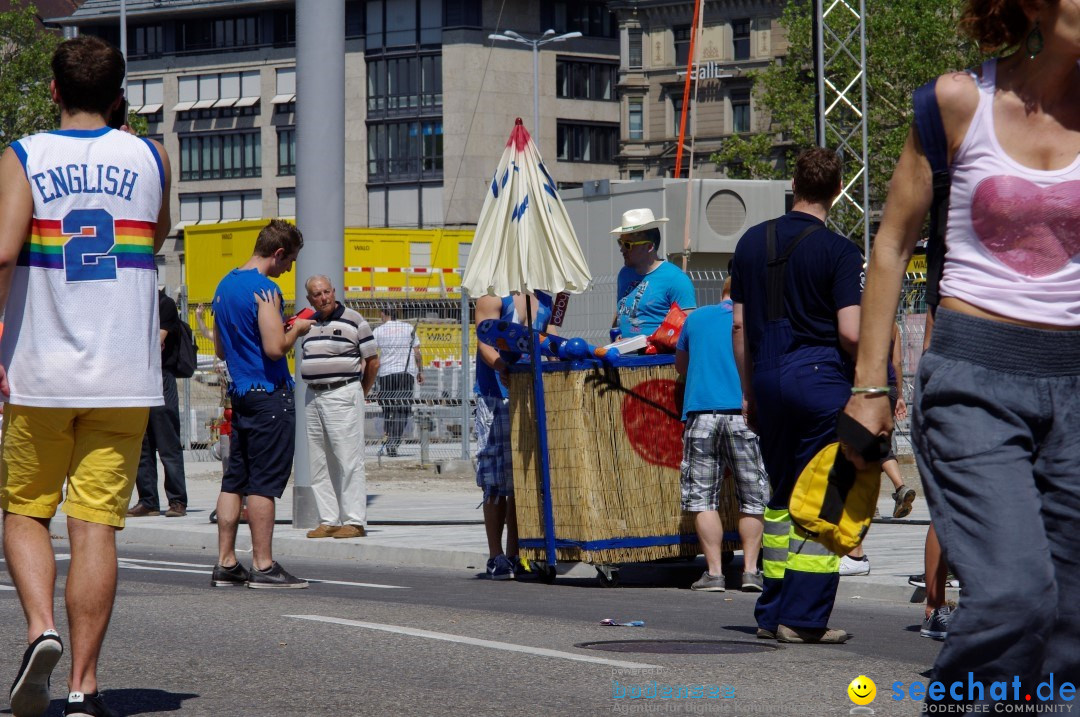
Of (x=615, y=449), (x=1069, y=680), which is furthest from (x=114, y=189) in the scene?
(x=615, y=449)

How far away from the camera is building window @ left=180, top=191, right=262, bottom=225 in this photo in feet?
299

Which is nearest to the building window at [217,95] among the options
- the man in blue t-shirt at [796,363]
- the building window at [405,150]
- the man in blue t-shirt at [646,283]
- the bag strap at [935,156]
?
the building window at [405,150]

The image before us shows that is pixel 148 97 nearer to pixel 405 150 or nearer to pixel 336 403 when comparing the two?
pixel 405 150

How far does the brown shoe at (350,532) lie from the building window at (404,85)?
7398 cm

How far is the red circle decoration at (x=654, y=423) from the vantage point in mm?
9773

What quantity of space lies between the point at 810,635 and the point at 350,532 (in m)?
6.26

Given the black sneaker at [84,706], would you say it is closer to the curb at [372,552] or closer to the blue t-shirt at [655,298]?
the curb at [372,552]

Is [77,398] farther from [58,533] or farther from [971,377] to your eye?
[58,533]

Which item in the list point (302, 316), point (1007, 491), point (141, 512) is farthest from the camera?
point (141, 512)

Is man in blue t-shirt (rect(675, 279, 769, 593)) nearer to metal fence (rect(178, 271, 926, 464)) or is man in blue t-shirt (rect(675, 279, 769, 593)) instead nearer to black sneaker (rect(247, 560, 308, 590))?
black sneaker (rect(247, 560, 308, 590))

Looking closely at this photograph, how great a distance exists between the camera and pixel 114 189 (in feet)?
17.8

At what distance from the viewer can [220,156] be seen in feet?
300

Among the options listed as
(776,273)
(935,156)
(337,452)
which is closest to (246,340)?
(337,452)

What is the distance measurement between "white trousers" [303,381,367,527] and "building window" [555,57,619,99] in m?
74.9
